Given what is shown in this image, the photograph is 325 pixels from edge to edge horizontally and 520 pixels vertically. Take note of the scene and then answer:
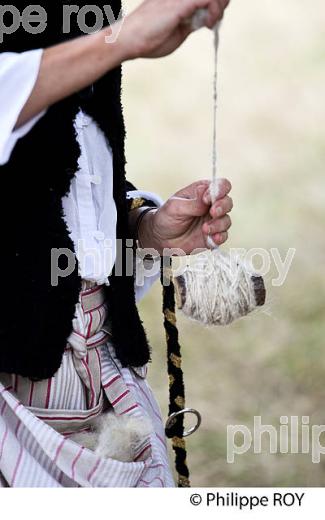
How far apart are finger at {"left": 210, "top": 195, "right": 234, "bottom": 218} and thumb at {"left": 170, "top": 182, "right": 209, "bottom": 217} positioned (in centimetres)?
3

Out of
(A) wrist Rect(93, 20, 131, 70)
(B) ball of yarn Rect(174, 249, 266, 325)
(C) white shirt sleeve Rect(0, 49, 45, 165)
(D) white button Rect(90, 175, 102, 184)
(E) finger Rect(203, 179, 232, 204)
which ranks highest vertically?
(A) wrist Rect(93, 20, 131, 70)

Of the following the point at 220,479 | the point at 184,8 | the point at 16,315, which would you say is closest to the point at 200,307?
the point at 16,315

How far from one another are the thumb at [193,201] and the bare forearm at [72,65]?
41 cm

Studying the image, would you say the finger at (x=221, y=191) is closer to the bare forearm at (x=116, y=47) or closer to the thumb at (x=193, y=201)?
the thumb at (x=193, y=201)

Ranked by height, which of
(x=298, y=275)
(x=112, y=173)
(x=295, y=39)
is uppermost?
(x=295, y=39)

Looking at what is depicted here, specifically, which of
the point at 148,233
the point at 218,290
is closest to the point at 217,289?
the point at 218,290

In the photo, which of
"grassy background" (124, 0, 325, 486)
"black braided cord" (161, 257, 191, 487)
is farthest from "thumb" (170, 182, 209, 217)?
"grassy background" (124, 0, 325, 486)

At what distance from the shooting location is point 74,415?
4.12 feet

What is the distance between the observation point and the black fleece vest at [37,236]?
45.5 inches

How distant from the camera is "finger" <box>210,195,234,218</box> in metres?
1.36

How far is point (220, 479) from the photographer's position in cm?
312

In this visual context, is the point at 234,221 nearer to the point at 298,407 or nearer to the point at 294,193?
the point at 294,193

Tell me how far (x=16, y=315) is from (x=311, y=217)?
268 cm

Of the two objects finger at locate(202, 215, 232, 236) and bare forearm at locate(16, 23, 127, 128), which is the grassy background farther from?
bare forearm at locate(16, 23, 127, 128)
